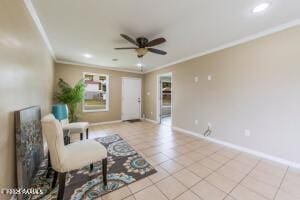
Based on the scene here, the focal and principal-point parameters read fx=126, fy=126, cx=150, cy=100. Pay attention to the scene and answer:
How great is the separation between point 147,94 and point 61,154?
16.1 ft

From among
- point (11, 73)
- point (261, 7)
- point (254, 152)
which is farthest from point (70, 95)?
point (254, 152)

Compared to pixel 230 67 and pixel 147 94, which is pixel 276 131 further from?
pixel 147 94

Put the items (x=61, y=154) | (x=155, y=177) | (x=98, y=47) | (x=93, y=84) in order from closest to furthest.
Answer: (x=61, y=154) → (x=155, y=177) → (x=98, y=47) → (x=93, y=84)

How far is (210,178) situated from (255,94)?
1.94 metres

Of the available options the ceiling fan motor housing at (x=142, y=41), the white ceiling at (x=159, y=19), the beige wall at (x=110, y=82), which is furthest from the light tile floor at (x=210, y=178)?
the beige wall at (x=110, y=82)

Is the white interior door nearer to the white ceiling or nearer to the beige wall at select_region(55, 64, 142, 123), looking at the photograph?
the beige wall at select_region(55, 64, 142, 123)

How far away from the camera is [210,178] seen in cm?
188

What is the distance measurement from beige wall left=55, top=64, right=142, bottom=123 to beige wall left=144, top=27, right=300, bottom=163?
10.6 feet

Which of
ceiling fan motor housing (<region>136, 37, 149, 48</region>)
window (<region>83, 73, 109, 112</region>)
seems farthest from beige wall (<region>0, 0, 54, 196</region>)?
window (<region>83, 73, 109, 112</region>)

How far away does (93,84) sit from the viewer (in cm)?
518

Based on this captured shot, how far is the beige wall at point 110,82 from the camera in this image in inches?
176

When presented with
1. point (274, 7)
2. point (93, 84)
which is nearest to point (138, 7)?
point (274, 7)

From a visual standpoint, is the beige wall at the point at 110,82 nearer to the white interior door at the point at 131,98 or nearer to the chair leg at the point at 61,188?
the white interior door at the point at 131,98

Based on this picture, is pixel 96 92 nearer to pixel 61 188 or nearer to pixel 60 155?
→ pixel 60 155
